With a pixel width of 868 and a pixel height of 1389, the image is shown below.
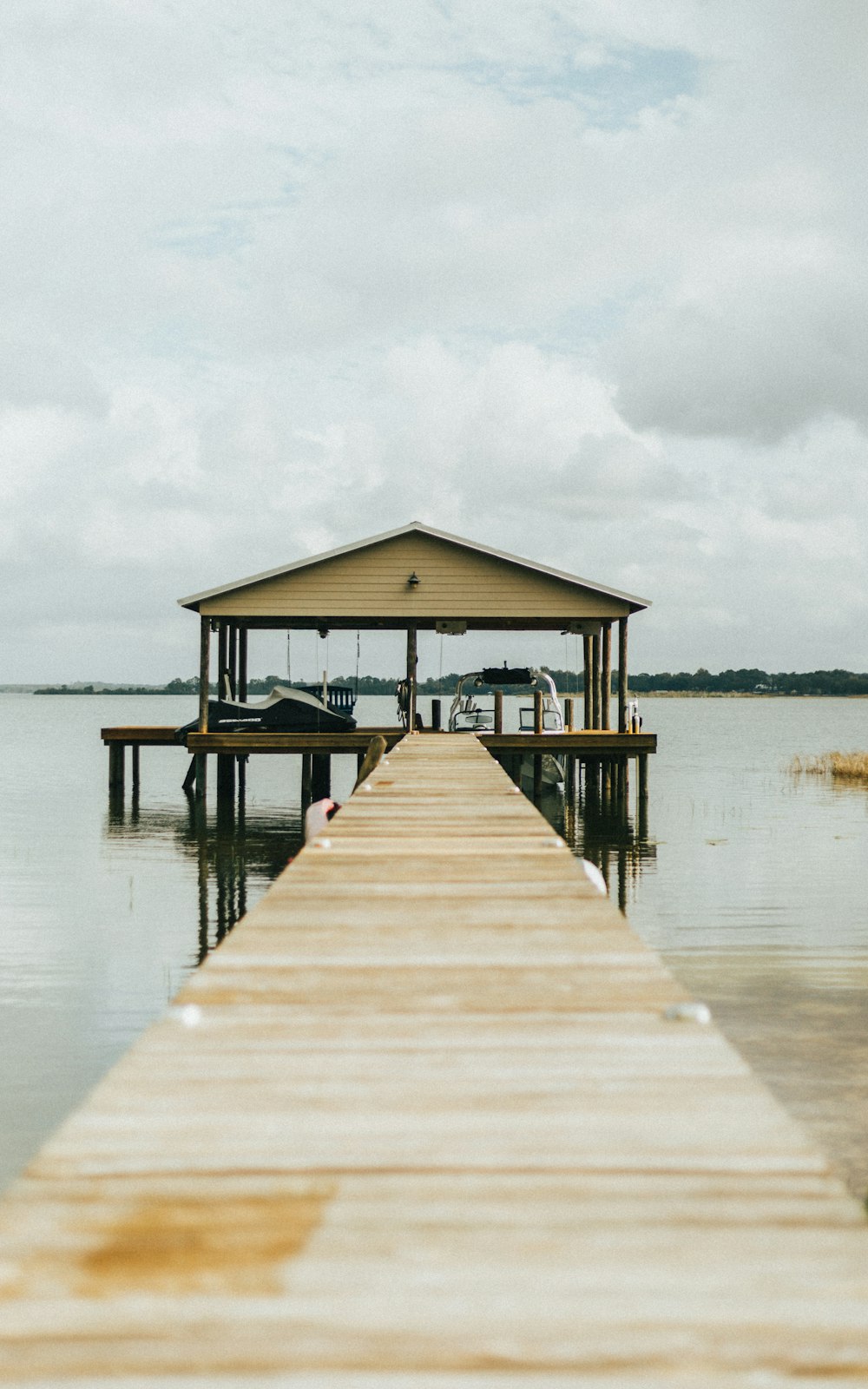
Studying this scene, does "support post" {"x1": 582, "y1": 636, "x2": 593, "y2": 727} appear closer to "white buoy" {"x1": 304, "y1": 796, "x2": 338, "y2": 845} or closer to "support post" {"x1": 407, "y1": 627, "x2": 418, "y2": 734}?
"support post" {"x1": 407, "y1": 627, "x2": 418, "y2": 734}

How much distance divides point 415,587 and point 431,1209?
740 inches

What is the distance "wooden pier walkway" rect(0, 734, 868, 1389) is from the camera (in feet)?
5.01

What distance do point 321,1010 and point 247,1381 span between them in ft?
5.63

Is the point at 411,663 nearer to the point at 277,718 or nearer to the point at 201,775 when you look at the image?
the point at 277,718

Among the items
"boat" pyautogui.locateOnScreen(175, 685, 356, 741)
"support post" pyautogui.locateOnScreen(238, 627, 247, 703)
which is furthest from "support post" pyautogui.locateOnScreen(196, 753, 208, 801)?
"support post" pyautogui.locateOnScreen(238, 627, 247, 703)

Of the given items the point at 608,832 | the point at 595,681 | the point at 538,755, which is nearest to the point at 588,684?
the point at 595,681

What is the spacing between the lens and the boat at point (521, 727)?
24.0 meters

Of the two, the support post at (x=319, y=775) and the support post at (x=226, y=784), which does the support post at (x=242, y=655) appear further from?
the support post at (x=319, y=775)

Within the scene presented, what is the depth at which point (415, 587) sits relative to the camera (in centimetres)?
2048

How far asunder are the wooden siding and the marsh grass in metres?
15.7

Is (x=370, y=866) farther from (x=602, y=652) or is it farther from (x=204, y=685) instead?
(x=602, y=652)

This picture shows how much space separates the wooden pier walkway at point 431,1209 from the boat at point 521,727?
776 inches

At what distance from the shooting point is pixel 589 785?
88.7ft

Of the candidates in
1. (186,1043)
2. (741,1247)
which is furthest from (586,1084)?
(186,1043)
